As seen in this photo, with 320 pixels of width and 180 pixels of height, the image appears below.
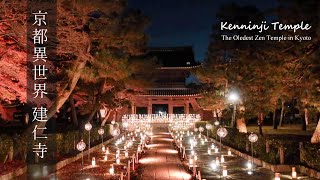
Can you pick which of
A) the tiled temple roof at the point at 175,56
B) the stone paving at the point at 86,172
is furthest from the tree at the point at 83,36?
the tiled temple roof at the point at 175,56

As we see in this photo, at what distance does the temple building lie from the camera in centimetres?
5522

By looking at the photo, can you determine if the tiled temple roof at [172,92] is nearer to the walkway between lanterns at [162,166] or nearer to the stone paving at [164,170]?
the walkway between lanterns at [162,166]

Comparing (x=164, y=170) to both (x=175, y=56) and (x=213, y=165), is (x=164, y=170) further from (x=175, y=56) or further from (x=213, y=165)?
(x=175, y=56)

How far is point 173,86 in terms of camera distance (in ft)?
190

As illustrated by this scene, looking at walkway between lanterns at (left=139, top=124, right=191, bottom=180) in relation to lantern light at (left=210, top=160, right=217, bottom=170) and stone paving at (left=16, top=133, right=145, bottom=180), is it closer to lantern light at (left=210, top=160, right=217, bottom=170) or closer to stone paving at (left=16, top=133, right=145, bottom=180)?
stone paving at (left=16, top=133, right=145, bottom=180)

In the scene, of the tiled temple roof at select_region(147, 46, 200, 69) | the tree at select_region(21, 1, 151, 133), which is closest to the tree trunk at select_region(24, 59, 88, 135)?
the tree at select_region(21, 1, 151, 133)

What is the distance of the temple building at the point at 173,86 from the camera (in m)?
55.2

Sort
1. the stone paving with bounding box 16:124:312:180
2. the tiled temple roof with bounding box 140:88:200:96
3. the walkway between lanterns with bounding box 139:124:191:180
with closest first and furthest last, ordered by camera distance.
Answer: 1. the stone paving with bounding box 16:124:312:180
2. the walkway between lanterns with bounding box 139:124:191:180
3. the tiled temple roof with bounding box 140:88:200:96

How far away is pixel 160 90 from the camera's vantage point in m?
56.2

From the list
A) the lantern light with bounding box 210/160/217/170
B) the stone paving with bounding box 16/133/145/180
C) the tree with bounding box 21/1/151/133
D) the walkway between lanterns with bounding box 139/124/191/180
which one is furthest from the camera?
the lantern light with bounding box 210/160/217/170

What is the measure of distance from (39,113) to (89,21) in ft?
16.4

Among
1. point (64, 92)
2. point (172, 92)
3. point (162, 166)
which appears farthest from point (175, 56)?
point (162, 166)

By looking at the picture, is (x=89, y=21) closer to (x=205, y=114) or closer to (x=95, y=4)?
(x=95, y=4)

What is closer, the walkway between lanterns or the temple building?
the walkway between lanterns
